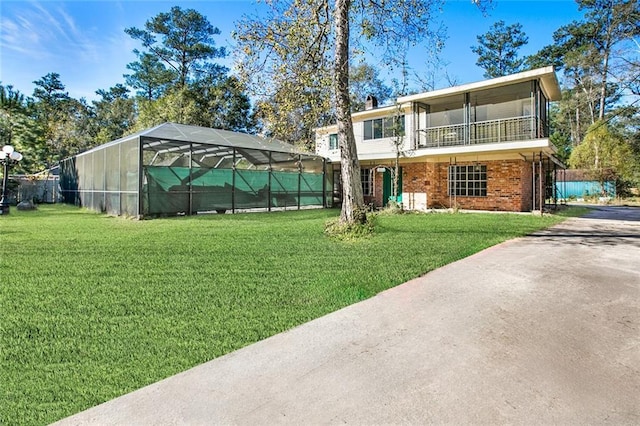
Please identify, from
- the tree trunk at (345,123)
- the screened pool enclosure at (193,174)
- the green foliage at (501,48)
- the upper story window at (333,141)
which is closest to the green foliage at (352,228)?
the tree trunk at (345,123)

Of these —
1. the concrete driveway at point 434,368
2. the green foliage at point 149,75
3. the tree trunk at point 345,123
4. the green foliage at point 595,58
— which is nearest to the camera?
the concrete driveway at point 434,368

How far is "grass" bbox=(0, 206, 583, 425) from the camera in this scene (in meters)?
2.34

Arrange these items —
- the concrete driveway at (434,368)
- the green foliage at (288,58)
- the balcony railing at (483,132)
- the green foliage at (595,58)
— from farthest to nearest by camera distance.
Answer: the green foliage at (595,58)
the balcony railing at (483,132)
the green foliage at (288,58)
the concrete driveway at (434,368)

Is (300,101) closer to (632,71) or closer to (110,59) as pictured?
(110,59)

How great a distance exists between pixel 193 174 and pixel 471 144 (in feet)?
35.1

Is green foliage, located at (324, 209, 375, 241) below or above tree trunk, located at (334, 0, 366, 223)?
below

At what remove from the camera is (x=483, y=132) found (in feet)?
47.8

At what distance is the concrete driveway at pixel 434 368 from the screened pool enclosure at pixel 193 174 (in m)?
10.2

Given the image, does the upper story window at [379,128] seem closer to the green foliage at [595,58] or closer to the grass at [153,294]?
the grass at [153,294]

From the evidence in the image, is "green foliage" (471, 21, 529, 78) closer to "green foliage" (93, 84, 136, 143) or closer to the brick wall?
the brick wall

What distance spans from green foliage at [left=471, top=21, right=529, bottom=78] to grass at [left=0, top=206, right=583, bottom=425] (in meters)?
33.8

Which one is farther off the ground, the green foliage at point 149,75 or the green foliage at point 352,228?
the green foliage at point 149,75

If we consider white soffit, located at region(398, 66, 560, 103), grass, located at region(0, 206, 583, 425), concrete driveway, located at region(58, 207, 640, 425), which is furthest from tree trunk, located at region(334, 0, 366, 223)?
white soffit, located at region(398, 66, 560, 103)

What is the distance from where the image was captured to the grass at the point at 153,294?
2.34 meters
